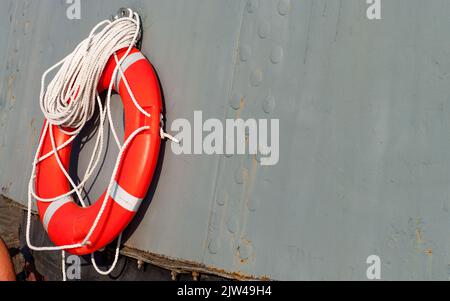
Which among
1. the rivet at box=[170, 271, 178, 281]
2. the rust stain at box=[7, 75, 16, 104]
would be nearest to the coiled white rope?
the rivet at box=[170, 271, 178, 281]

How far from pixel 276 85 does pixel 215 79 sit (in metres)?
0.33

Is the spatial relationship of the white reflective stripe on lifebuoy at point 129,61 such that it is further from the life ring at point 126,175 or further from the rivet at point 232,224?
the rivet at point 232,224

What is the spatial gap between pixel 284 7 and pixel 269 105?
0.37 metres

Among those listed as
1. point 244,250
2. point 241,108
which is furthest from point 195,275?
point 241,108

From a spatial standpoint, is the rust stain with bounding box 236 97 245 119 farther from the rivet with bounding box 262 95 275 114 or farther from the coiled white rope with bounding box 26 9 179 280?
the coiled white rope with bounding box 26 9 179 280

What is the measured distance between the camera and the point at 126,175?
2.74 meters

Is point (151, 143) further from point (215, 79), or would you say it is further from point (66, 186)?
point (66, 186)

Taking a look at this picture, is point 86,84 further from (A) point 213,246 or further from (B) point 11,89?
(B) point 11,89

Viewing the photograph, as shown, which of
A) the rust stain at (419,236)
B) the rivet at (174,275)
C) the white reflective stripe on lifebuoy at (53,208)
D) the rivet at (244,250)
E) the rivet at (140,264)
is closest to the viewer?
the rust stain at (419,236)

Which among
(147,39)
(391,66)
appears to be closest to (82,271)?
(147,39)

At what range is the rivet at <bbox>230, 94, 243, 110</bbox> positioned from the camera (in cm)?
254

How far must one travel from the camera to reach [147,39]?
300 centimetres

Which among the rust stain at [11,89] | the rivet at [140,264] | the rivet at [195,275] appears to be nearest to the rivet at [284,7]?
the rivet at [195,275]

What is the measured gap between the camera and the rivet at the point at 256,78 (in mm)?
2479
